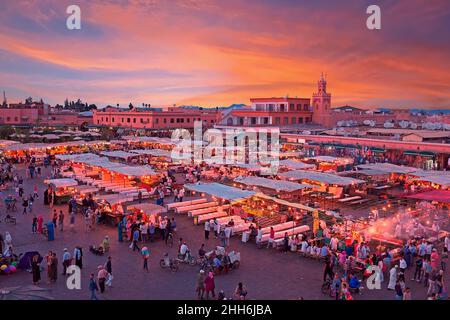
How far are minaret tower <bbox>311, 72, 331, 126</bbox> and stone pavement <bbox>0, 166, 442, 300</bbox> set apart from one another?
4282cm

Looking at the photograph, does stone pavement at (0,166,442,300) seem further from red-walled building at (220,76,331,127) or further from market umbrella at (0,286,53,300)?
red-walled building at (220,76,331,127)

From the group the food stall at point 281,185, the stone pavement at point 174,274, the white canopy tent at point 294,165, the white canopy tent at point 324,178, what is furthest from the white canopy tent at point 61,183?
the white canopy tent at point 294,165

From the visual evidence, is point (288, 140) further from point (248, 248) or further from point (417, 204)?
point (248, 248)

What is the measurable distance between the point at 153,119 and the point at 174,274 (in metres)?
47.4

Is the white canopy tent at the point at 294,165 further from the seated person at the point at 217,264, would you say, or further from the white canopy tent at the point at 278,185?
the seated person at the point at 217,264

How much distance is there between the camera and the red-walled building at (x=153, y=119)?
57938mm

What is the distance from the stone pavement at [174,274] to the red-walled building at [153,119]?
4300 centimetres

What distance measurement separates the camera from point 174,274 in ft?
38.2

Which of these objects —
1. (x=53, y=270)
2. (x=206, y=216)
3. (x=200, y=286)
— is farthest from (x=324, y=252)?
(x=53, y=270)

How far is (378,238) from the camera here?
46.3ft
